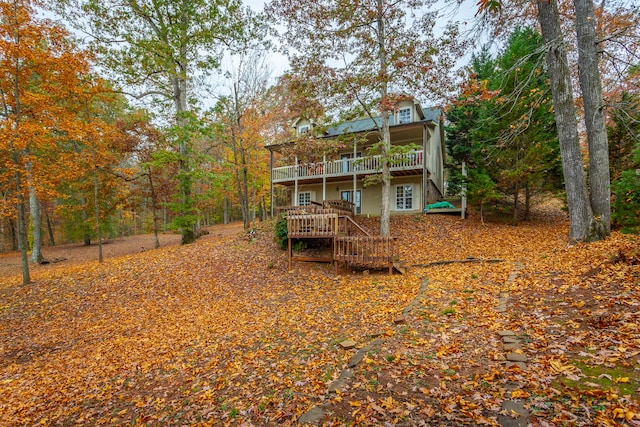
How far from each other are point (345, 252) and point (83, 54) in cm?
1203

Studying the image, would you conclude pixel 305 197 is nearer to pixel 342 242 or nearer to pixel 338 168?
pixel 338 168

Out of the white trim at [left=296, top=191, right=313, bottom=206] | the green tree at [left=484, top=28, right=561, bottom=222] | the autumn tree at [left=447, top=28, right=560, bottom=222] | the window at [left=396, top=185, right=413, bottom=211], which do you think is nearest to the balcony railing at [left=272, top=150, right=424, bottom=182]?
the window at [left=396, top=185, right=413, bottom=211]

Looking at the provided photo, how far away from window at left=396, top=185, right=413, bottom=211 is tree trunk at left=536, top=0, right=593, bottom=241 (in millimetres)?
9660

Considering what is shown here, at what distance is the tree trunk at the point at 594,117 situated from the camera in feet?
24.7

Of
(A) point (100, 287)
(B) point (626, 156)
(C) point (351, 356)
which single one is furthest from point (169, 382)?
(B) point (626, 156)

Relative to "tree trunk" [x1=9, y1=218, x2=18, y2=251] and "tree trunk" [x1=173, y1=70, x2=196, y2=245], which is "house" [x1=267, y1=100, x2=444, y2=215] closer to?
"tree trunk" [x1=173, y1=70, x2=196, y2=245]

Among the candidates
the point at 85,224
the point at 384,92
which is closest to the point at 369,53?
the point at 384,92

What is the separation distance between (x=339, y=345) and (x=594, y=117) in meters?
9.63

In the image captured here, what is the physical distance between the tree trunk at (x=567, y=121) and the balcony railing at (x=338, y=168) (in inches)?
287

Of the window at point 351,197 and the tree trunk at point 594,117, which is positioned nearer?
the tree trunk at point 594,117

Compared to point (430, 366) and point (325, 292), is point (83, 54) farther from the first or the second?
point (430, 366)

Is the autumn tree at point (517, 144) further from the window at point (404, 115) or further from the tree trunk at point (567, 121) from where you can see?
the window at point (404, 115)

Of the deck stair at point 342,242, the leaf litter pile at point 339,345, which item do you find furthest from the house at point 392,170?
the leaf litter pile at point 339,345

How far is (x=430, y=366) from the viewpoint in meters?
3.55
